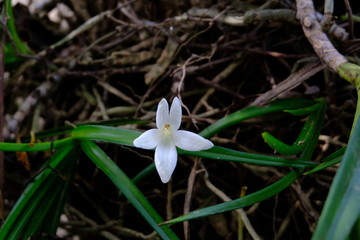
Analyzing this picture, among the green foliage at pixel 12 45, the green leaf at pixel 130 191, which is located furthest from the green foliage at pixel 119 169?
the green foliage at pixel 12 45

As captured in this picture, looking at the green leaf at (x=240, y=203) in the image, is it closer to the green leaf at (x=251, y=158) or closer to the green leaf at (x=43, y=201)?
the green leaf at (x=251, y=158)

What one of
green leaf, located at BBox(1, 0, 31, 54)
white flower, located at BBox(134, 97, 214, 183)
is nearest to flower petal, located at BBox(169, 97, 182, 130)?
white flower, located at BBox(134, 97, 214, 183)

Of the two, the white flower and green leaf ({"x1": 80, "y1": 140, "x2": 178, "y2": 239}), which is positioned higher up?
the white flower

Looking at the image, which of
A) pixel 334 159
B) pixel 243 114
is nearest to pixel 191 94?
pixel 243 114

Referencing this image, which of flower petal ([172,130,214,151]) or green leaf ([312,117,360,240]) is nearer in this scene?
green leaf ([312,117,360,240])

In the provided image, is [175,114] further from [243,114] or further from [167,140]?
[243,114]

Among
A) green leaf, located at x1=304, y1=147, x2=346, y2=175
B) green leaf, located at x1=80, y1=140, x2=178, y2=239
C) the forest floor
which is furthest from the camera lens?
the forest floor

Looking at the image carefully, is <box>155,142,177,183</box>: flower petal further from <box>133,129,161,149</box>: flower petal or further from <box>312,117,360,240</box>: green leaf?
<box>312,117,360,240</box>: green leaf
